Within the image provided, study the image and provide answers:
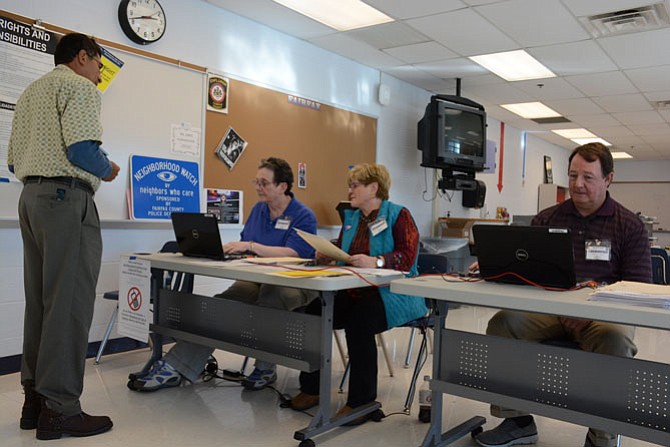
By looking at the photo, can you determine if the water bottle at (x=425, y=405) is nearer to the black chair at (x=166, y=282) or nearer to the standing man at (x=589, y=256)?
the standing man at (x=589, y=256)

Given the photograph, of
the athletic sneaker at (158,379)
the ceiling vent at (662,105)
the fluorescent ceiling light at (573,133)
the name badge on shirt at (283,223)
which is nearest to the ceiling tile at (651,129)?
the fluorescent ceiling light at (573,133)

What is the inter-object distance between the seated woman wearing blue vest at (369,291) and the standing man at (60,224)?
1.01 metres

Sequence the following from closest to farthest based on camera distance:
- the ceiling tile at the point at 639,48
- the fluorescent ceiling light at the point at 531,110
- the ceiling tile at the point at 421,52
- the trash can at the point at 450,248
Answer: the ceiling tile at the point at 639,48 → the ceiling tile at the point at 421,52 → the trash can at the point at 450,248 → the fluorescent ceiling light at the point at 531,110

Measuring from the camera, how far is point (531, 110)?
7.68 m

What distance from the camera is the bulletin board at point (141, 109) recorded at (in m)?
3.53

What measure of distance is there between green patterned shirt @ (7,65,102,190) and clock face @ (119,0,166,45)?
1.51m

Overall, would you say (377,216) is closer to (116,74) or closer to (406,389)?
(406,389)

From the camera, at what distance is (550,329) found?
2.30 m

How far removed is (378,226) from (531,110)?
19.2ft

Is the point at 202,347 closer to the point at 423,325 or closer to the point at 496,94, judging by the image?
the point at 423,325

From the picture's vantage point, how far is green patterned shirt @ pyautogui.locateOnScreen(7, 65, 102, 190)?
7.05 ft

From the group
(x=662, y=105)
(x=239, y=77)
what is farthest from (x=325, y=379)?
(x=662, y=105)

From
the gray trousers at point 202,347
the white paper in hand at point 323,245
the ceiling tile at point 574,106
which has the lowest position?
the gray trousers at point 202,347

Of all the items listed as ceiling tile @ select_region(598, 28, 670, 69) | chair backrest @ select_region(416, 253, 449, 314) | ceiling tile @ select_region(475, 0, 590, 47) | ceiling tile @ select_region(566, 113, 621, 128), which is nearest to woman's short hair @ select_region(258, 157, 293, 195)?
chair backrest @ select_region(416, 253, 449, 314)
